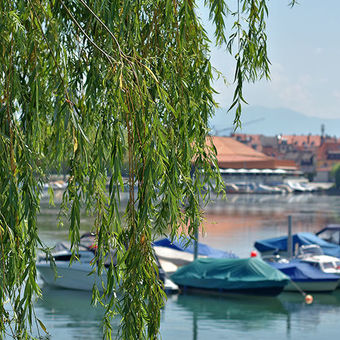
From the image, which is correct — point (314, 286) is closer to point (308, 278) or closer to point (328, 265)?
point (308, 278)

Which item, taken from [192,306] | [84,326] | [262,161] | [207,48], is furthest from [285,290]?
[262,161]

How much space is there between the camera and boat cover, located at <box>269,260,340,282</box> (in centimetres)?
2970

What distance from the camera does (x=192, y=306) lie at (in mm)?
28500

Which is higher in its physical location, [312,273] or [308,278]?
[312,273]

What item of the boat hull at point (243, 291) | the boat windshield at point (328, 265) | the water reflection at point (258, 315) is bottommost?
the water reflection at point (258, 315)

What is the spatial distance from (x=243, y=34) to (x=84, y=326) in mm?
20088

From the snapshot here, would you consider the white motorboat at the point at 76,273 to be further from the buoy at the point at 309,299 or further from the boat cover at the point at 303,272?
the buoy at the point at 309,299

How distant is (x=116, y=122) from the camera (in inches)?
220

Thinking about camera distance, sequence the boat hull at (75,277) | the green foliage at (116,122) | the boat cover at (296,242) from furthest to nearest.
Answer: the boat cover at (296,242) → the boat hull at (75,277) → the green foliage at (116,122)

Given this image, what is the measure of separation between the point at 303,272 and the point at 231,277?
2.98 meters

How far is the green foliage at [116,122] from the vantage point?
5.59 m

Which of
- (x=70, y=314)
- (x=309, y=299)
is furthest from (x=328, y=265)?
(x=70, y=314)

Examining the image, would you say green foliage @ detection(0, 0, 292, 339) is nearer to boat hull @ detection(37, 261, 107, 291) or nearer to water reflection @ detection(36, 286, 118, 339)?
water reflection @ detection(36, 286, 118, 339)

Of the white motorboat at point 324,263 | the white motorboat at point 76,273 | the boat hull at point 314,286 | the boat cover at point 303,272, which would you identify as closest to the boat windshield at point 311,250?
the white motorboat at point 324,263
